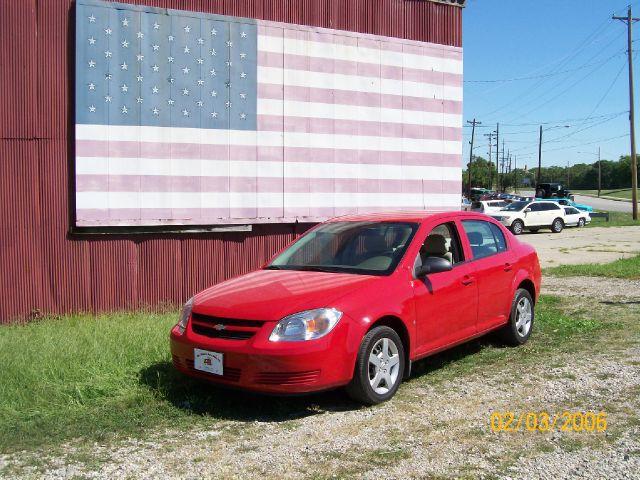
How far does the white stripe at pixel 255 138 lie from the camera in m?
8.75

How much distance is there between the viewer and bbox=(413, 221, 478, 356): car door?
18.2ft

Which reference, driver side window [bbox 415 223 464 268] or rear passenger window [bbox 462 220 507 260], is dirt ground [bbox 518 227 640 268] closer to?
rear passenger window [bbox 462 220 507 260]

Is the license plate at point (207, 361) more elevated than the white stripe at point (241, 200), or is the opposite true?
the white stripe at point (241, 200)

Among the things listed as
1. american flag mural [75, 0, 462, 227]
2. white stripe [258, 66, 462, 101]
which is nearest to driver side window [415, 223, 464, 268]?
american flag mural [75, 0, 462, 227]

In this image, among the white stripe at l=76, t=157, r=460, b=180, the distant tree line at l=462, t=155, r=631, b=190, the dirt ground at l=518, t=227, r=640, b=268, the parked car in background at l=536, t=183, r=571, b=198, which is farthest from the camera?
the distant tree line at l=462, t=155, r=631, b=190

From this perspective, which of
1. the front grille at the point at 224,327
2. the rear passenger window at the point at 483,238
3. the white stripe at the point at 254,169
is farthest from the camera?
the white stripe at the point at 254,169

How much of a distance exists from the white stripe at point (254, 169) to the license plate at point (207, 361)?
14.9 ft

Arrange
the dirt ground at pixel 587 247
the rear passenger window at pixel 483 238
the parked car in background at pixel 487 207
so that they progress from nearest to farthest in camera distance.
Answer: the rear passenger window at pixel 483 238 → the dirt ground at pixel 587 247 → the parked car in background at pixel 487 207

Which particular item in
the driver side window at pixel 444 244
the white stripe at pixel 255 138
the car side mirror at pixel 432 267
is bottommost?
the car side mirror at pixel 432 267

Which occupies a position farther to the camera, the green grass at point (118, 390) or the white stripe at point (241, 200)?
the white stripe at point (241, 200)

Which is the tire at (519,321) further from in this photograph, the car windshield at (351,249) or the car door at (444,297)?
the car windshield at (351,249)

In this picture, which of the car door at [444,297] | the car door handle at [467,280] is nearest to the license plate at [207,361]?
the car door at [444,297]
